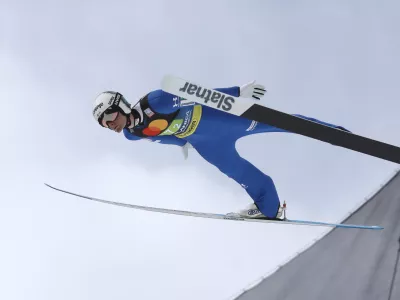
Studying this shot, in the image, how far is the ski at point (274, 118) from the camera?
15.1 ft

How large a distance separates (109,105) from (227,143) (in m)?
1.38

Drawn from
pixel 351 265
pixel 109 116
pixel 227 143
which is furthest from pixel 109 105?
pixel 351 265

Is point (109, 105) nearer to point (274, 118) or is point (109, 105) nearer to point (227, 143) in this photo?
point (227, 143)

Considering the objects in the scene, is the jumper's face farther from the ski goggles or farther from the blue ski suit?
the blue ski suit

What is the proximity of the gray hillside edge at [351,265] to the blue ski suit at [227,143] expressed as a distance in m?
2.35

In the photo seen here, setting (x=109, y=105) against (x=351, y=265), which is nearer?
(x=109, y=105)

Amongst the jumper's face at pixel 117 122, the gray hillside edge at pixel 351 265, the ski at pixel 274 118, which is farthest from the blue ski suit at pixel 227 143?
the gray hillside edge at pixel 351 265

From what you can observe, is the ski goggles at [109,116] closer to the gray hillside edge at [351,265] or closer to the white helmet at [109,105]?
the white helmet at [109,105]

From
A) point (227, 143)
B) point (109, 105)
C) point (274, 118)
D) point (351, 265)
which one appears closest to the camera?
point (274, 118)

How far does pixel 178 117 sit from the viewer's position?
19.9 feet

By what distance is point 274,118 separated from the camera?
A: 477 centimetres

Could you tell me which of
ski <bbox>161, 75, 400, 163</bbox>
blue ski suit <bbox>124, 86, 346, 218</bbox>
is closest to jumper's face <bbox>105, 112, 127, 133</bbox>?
blue ski suit <bbox>124, 86, 346, 218</bbox>

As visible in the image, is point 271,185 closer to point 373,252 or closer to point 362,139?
point 362,139

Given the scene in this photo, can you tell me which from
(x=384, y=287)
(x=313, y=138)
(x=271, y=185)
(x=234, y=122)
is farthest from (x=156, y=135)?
(x=384, y=287)
